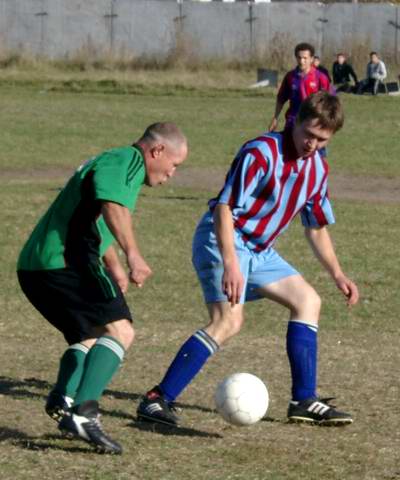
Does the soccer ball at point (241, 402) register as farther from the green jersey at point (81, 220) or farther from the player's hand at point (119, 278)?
the green jersey at point (81, 220)

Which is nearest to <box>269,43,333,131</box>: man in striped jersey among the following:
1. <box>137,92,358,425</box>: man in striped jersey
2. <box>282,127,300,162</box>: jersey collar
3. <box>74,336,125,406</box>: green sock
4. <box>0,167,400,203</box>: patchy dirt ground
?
<box>0,167,400,203</box>: patchy dirt ground

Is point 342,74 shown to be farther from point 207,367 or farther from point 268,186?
point 268,186

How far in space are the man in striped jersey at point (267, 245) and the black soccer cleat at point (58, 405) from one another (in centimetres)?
55

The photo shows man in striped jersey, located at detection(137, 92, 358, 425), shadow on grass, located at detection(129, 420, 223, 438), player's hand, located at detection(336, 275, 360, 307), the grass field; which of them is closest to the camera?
the grass field

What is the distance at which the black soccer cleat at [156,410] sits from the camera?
6.20 metres

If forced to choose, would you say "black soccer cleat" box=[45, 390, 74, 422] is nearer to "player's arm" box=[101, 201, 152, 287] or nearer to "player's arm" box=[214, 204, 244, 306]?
"player's arm" box=[101, 201, 152, 287]

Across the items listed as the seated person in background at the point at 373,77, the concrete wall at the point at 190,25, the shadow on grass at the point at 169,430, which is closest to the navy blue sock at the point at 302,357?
the shadow on grass at the point at 169,430

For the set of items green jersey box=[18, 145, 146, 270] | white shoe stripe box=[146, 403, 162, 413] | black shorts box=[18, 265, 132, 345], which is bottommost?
white shoe stripe box=[146, 403, 162, 413]

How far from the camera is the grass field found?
18.5ft

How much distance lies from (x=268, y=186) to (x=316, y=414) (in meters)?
1.20

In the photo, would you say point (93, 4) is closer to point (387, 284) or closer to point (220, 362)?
point (387, 284)

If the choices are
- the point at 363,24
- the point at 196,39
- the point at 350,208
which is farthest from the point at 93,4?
the point at 350,208

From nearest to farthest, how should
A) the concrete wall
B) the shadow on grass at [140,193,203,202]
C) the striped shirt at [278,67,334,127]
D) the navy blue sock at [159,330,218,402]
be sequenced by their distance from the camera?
1. the navy blue sock at [159,330,218,402]
2. the striped shirt at [278,67,334,127]
3. the shadow on grass at [140,193,203,202]
4. the concrete wall

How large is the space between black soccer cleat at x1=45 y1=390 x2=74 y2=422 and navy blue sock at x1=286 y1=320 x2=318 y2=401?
124 centimetres
